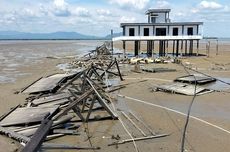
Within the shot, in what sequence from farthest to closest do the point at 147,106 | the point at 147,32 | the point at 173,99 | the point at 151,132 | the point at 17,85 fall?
the point at 147,32
the point at 17,85
the point at 173,99
the point at 147,106
the point at 151,132

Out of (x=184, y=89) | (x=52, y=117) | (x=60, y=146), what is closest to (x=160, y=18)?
(x=184, y=89)

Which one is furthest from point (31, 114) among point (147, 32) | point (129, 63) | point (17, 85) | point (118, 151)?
point (147, 32)

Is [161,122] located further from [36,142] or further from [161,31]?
[161,31]

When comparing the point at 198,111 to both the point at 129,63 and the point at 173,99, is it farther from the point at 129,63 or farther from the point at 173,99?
the point at 129,63

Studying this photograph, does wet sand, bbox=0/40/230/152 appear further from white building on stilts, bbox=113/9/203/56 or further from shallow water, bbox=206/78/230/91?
white building on stilts, bbox=113/9/203/56

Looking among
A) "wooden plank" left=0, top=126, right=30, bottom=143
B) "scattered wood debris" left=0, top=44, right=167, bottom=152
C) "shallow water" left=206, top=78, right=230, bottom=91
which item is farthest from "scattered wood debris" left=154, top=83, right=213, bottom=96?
"wooden plank" left=0, top=126, right=30, bottom=143

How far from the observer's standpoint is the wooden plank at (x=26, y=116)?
13.6 metres

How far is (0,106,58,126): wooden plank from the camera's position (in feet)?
44.5

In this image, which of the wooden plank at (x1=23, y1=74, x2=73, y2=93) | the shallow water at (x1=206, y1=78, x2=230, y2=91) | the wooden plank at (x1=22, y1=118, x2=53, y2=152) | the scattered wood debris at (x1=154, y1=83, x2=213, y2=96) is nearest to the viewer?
the wooden plank at (x1=22, y1=118, x2=53, y2=152)

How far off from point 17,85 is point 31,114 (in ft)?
37.5

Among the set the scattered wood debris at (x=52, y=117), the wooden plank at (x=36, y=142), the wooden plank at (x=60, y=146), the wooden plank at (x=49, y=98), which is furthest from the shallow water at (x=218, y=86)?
the wooden plank at (x=36, y=142)

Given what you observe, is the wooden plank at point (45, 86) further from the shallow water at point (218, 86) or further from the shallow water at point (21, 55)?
the shallow water at point (218, 86)

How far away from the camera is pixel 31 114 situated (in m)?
14.6

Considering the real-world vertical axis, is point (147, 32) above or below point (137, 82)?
above
